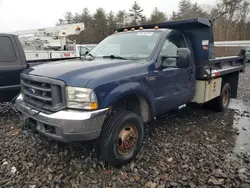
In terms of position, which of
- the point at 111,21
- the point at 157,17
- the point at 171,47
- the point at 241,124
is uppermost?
the point at 157,17

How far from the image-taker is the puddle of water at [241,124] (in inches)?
151

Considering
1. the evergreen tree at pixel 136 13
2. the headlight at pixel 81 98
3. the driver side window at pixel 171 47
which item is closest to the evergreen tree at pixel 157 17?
the evergreen tree at pixel 136 13

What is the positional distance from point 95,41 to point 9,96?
109 feet

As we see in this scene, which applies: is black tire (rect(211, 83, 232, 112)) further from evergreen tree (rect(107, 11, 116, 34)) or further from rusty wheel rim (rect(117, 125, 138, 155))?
evergreen tree (rect(107, 11, 116, 34))

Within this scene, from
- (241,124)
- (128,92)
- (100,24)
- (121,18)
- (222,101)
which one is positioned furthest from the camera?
(121,18)

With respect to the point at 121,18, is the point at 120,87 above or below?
below

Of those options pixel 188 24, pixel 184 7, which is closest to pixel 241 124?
pixel 188 24

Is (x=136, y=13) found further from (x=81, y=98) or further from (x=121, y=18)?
(x=81, y=98)

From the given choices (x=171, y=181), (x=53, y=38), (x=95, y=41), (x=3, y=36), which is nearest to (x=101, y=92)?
(x=171, y=181)

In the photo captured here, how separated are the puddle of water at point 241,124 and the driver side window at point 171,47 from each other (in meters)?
1.83

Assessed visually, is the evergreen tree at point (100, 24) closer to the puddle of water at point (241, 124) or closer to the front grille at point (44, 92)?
the puddle of water at point (241, 124)

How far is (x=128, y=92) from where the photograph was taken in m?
2.95

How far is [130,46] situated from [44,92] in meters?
1.72

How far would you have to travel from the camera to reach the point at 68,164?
3.13 meters
